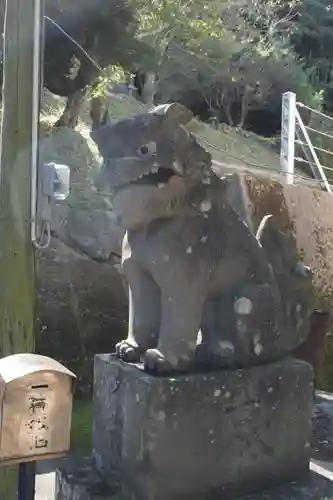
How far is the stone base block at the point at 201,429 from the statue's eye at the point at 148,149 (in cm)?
61

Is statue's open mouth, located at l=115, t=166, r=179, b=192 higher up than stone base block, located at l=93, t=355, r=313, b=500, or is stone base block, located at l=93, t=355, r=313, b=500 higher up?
statue's open mouth, located at l=115, t=166, r=179, b=192

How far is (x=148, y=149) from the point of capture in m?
1.67

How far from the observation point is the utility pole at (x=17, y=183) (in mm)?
2592

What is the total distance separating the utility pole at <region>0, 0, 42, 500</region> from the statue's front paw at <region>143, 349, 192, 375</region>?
1136mm

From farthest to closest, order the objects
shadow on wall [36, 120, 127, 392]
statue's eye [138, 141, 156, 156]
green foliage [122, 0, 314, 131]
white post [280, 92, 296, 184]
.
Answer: green foliage [122, 0, 314, 131] → white post [280, 92, 296, 184] → shadow on wall [36, 120, 127, 392] → statue's eye [138, 141, 156, 156]

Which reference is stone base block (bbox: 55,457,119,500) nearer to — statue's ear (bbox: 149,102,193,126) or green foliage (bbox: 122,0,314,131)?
statue's ear (bbox: 149,102,193,126)

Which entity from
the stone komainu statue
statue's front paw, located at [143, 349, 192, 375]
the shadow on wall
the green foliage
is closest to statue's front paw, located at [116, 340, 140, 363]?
the stone komainu statue

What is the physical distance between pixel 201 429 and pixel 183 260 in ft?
1.55

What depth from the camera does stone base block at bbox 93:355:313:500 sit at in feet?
5.55

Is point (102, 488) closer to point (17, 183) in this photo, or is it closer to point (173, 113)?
point (173, 113)

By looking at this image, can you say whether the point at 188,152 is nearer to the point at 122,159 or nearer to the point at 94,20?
the point at 122,159

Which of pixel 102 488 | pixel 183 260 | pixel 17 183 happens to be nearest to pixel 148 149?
pixel 183 260

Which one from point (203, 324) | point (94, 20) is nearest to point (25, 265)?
point (203, 324)

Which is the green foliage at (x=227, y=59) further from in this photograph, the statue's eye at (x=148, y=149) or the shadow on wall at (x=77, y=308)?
the statue's eye at (x=148, y=149)
